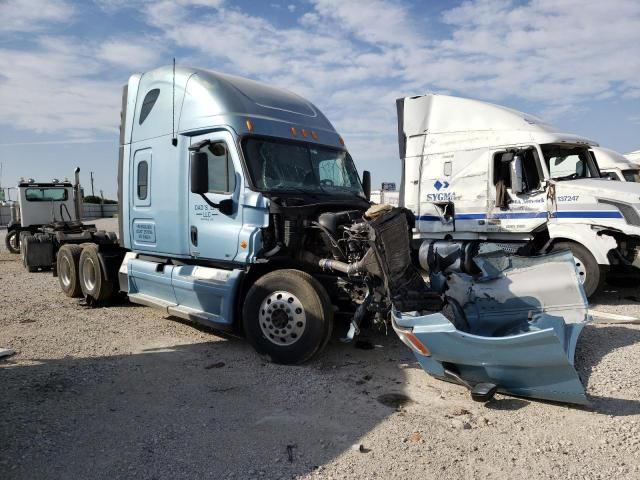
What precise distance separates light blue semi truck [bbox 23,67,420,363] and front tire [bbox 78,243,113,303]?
70cm

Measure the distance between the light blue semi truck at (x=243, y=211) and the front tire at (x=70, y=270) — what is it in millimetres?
1886

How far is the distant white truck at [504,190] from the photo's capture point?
8.05 metres

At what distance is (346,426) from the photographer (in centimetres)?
405

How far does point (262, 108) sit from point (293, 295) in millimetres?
2467

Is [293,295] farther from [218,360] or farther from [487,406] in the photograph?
[487,406]

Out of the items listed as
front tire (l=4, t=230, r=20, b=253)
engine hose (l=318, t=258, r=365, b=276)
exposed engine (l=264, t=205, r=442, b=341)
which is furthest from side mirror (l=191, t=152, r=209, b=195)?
front tire (l=4, t=230, r=20, b=253)

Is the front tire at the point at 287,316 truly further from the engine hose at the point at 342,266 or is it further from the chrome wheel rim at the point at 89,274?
the chrome wheel rim at the point at 89,274

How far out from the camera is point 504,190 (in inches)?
360

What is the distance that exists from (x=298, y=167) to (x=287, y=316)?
1942 mm

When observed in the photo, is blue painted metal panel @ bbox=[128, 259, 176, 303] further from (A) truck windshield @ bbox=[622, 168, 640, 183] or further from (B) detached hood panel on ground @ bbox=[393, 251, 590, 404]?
(A) truck windshield @ bbox=[622, 168, 640, 183]

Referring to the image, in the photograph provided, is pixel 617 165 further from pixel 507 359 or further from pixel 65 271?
pixel 65 271

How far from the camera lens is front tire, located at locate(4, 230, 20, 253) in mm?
17219

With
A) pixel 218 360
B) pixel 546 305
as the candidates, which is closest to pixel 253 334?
pixel 218 360

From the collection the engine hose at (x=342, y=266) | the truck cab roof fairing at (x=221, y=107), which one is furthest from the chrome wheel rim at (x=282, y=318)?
the truck cab roof fairing at (x=221, y=107)
